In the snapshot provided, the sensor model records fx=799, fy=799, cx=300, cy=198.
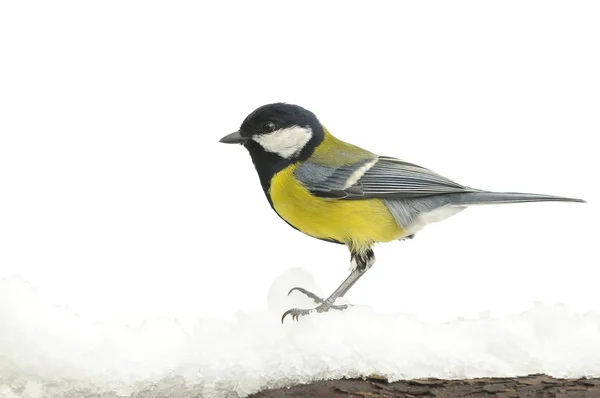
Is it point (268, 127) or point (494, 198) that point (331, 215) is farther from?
point (494, 198)

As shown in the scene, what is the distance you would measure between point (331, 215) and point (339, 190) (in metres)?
0.11

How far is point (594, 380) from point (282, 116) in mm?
1556

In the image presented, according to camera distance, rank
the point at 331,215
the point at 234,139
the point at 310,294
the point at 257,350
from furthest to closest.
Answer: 1. the point at 310,294
2. the point at 234,139
3. the point at 331,215
4. the point at 257,350

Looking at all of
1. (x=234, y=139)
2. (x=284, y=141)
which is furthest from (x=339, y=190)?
(x=234, y=139)

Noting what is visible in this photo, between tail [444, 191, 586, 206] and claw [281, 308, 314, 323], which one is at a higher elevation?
tail [444, 191, 586, 206]

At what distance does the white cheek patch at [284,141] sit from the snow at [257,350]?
77cm

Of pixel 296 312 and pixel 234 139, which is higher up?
pixel 234 139

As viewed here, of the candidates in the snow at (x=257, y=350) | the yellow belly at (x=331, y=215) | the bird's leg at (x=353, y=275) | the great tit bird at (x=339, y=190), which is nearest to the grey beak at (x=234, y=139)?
the great tit bird at (x=339, y=190)

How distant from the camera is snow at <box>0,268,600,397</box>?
8.57ft

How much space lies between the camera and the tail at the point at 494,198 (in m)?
3.22

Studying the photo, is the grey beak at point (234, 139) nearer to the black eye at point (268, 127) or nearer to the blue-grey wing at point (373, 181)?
the black eye at point (268, 127)

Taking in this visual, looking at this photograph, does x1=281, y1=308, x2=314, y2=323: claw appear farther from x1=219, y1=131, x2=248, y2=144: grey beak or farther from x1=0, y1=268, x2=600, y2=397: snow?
x1=219, y1=131, x2=248, y2=144: grey beak

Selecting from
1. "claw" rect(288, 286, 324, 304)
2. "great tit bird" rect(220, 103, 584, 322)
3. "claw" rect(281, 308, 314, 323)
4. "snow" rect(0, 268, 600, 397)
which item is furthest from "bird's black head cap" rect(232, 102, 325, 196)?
"snow" rect(0, 268, 600, 397)

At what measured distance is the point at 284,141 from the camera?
10.9ft
